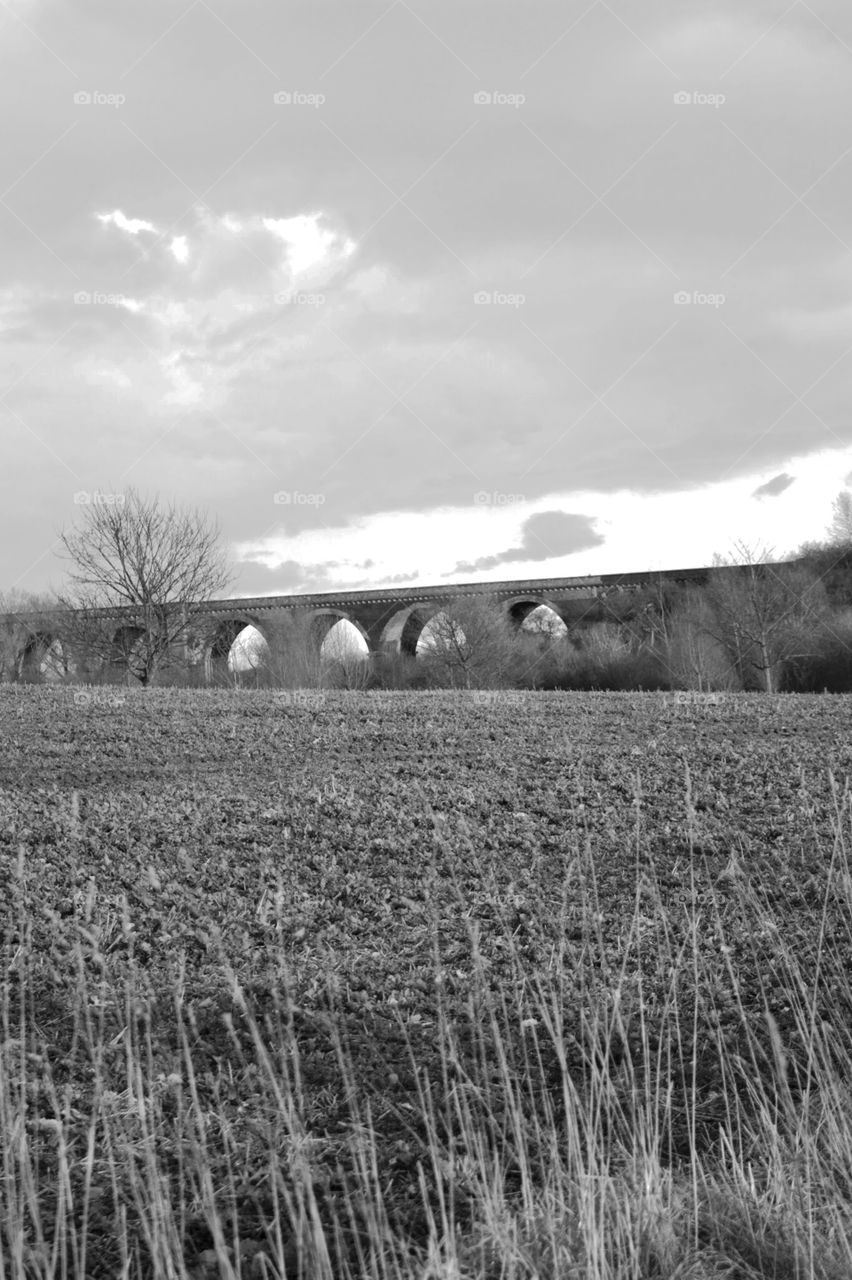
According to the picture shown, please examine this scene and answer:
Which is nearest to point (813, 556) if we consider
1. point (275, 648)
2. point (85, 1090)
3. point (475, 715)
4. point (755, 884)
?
point (275, 648)

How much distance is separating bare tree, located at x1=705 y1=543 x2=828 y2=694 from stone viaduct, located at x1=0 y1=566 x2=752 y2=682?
1332 centimetres

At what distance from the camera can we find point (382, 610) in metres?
66.7

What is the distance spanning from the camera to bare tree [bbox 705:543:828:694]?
3872cm

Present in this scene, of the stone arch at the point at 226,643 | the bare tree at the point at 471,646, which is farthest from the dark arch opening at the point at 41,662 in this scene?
the bare tree at the point at 471,646

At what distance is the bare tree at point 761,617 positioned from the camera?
127 feet

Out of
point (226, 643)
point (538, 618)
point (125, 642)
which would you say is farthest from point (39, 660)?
point (538, 618)

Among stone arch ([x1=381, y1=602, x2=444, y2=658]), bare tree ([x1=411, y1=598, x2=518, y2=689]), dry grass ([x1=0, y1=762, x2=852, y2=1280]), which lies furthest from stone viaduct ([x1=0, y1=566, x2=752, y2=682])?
dry grass ([x1=0, y1=762, x2=852, y2=1280])

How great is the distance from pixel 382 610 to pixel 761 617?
105 feet

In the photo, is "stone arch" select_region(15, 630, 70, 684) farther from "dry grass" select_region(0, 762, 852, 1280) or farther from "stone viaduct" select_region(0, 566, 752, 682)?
"dry grass" select_region(0, 762, 852, 1280)

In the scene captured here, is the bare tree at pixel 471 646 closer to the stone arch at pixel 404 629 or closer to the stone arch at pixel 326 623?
the stone arch at pixel 326 623

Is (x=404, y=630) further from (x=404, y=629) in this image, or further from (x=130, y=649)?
(x=130, y=649)

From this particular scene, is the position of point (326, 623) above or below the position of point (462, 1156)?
above

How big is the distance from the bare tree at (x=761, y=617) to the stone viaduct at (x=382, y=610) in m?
13.3

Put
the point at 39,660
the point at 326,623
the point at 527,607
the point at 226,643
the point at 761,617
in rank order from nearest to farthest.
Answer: the point at 761,617, the point at 39,660, the point at 226,643, the point at 326,623, the point at 527,607
